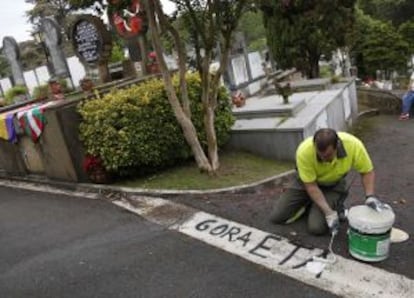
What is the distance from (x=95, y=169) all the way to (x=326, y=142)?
15.1 feet

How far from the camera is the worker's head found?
414 centimetres

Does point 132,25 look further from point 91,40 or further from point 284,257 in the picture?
point 284,257

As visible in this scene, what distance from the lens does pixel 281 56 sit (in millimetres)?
16844

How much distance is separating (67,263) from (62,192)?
127 inches

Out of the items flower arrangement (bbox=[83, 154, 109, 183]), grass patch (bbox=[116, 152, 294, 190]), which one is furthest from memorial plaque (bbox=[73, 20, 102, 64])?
grass patch (bbox=[116, 152, 294, 190])

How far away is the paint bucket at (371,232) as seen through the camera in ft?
13.1

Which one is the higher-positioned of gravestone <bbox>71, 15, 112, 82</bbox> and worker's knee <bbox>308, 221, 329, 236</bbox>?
gravestone <bbox>71, 15, 112, 82</bbox>

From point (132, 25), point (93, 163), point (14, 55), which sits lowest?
point (93, 163)

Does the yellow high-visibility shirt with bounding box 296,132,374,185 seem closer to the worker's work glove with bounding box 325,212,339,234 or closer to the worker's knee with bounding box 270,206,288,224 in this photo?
the worker's work glove with bounding box 325,212,339,234

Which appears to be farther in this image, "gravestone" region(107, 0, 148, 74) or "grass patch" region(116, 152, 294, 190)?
"gravestone" region(107, 0, 148, 74)

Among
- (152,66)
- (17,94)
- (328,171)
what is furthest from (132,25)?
(17,94)

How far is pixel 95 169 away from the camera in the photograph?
7594mm

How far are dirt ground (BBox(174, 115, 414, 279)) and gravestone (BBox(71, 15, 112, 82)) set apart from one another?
4.52 metres

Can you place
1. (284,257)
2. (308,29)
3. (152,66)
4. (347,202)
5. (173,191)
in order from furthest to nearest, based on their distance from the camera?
(308,29) → (152,66) → (173,191) → (347,202) → (284,257)
